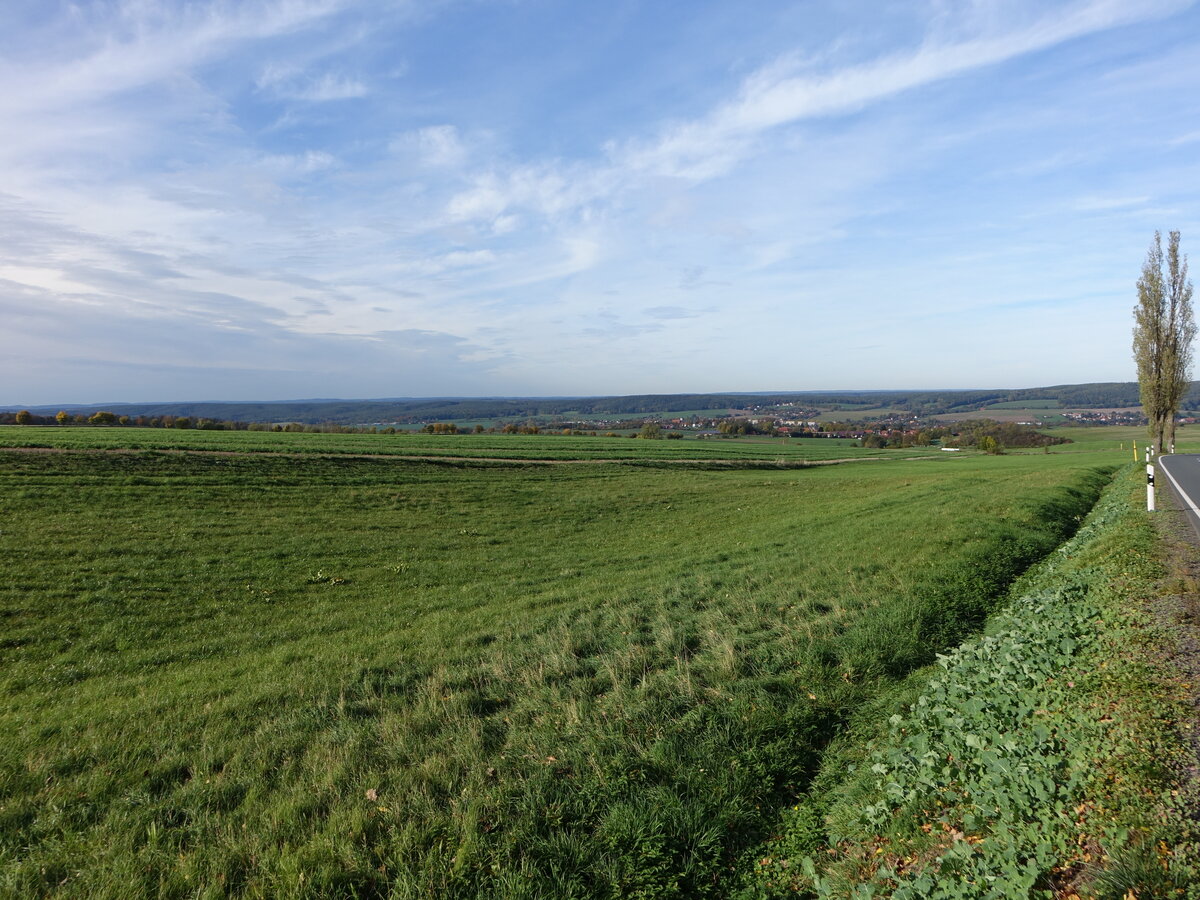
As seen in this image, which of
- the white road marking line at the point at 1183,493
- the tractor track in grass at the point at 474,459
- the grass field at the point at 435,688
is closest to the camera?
the grass field at the point at 435,688

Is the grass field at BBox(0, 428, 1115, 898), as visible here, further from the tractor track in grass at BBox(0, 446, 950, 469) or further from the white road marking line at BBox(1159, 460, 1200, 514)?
the tractor track in grass at BBox(0, 446, 950, 469)

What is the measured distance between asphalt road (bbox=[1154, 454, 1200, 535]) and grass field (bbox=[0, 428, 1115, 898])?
9.40 feet

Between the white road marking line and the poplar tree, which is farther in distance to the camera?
the poplar tree

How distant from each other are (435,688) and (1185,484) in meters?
30.1

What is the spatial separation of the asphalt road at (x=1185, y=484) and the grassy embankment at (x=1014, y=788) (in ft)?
36.6

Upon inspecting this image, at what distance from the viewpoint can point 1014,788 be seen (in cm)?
455

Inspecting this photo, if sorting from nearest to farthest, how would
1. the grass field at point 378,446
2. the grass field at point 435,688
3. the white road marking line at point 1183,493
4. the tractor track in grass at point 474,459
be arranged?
the grass field at point 435,688 → the white road marking line at point 1183,493 → the tractor track in grass at point 474,459 → the grass field at point 378,446

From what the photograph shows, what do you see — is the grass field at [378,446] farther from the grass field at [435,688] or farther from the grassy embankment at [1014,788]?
the grassy embankment at [1014,788]

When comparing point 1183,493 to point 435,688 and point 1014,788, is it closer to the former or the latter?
→ point 1014,788

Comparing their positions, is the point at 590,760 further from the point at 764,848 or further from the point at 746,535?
the point at 746,535

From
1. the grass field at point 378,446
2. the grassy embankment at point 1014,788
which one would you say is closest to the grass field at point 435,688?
the grassy embankment at point 1014,788

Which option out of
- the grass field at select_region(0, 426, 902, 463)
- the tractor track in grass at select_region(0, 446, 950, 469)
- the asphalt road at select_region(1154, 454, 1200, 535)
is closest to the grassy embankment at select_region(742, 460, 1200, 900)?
the asphalt road at select_region(1154, 454, 1200, 535)

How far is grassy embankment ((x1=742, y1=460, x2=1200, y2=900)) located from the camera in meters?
3.77

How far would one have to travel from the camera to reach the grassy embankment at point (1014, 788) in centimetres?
377
